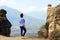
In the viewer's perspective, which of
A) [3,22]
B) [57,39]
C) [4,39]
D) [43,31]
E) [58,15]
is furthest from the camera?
[3,22]

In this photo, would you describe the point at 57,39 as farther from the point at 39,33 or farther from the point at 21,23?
the point at 39,33

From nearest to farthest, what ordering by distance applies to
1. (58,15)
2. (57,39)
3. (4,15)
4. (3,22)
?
(57,39) < (58,15) < (3,22) < (4,15)

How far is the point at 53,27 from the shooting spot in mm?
24719

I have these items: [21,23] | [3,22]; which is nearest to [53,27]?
[21,23]

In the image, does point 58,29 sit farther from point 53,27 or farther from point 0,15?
point 0,15

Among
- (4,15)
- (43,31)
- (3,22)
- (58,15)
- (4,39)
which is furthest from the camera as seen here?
(4,15)

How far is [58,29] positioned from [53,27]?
1.54m

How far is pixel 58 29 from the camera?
914 inches

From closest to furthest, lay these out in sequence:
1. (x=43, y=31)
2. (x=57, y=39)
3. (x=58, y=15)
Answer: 1. (x=57, y=39)
2. (x=58, y=15)
3. (x=43, y=31)

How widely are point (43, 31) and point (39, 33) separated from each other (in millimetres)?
582

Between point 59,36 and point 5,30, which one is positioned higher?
point 59,36

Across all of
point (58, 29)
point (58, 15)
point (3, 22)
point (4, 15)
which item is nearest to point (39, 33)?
point (58, 15)

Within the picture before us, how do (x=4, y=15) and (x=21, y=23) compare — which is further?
(x=4, y=15)

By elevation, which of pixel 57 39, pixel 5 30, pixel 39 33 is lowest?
pixel 5 30
